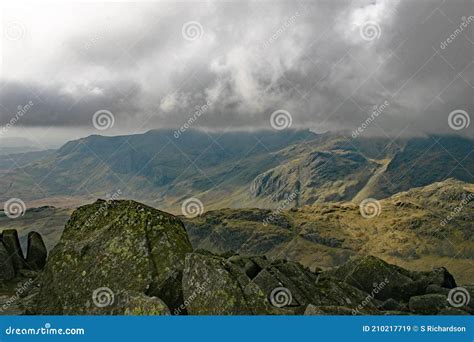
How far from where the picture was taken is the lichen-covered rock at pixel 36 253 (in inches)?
2002

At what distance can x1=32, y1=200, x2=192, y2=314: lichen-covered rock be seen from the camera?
22656 millimetres

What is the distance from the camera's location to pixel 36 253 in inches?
2060

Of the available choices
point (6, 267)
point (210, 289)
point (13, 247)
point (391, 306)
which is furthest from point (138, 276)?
point (13, 247)

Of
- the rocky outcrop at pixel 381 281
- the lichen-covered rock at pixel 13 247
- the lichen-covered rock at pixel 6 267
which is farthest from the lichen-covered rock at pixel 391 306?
the lichen-covered rock at pixel 13 247

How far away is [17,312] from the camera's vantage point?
27109 millimetres

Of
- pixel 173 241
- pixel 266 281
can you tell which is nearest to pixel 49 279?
pixel 173 241

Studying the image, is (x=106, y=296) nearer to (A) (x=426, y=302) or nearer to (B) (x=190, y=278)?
(B) (x=190, y=278)

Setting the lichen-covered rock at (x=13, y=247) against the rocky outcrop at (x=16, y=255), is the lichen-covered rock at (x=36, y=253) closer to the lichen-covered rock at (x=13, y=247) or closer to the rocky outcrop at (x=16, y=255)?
the rocky outcrop at (x=16, y=255)

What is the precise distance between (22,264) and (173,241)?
2996cm

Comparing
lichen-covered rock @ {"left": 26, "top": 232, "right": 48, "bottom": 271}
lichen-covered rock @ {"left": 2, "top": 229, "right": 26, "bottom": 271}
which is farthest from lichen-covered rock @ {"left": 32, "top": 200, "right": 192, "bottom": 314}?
lichen-covered rock @ {"left": 26, "top": 232, "right": 48, "bottom": 271}

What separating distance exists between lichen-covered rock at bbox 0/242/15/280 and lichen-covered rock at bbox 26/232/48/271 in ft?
19.4

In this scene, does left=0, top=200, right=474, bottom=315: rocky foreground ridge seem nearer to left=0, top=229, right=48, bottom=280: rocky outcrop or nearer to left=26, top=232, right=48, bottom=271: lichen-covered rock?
left=0, top=229, right=48, bottom=280: rocky outcrop

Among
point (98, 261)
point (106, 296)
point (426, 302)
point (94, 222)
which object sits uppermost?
point (94, 222)

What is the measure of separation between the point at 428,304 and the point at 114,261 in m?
24.0
